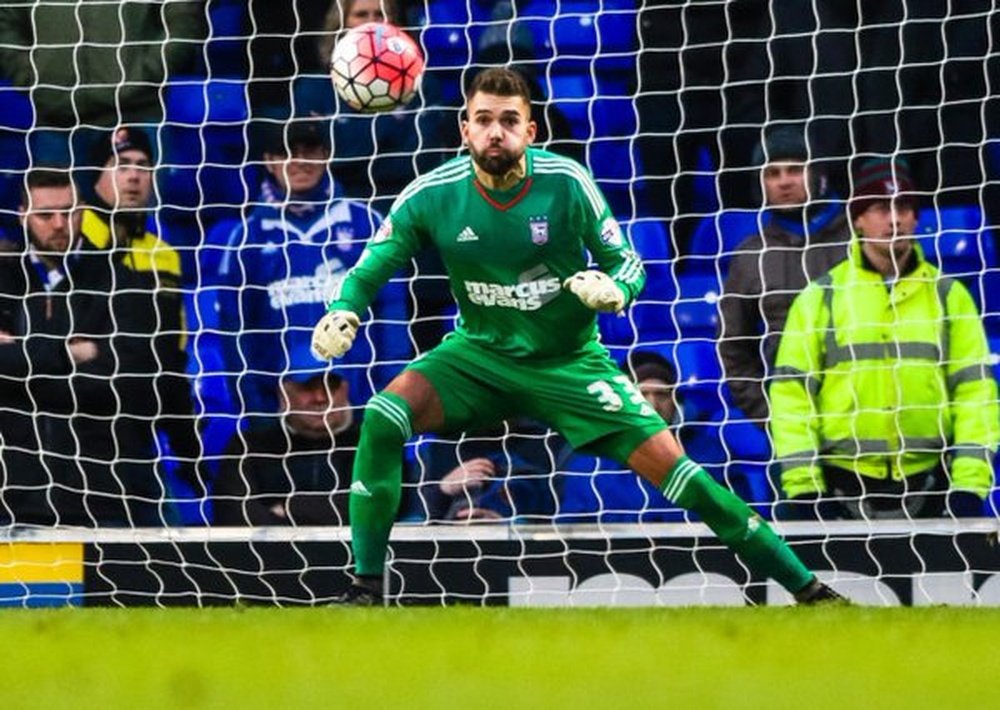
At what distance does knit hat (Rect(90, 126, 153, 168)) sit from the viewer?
341 inches

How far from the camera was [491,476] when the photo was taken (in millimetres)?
8320

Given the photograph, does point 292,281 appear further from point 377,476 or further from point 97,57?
point 377,476

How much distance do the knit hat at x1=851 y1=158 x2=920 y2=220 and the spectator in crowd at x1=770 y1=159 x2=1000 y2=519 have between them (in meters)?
0.05

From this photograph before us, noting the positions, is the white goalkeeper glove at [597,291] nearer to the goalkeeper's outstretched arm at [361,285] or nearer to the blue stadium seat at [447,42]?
the goalkeeper's outstretched arm at [361,285]

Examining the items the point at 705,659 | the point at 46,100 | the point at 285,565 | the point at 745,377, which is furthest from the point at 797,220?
the point at 705,659

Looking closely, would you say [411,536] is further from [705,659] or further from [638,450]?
[705,659]

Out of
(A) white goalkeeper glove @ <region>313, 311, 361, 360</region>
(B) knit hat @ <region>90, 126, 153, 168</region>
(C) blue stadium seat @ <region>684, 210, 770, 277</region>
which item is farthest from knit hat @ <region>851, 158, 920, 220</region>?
(B) knit hat @ <region>90, 126, 153, 168</region>

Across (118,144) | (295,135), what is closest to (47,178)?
(118,144)

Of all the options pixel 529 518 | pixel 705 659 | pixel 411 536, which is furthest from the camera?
pixel 529 518

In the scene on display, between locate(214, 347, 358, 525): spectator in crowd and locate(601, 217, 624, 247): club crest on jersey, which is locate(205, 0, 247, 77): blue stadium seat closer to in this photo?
Result: locate(214, 347, 358, 525): spectator in crowd

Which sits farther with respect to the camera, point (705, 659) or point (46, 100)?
point (46, 100)

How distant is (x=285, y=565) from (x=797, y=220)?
2.44 meters

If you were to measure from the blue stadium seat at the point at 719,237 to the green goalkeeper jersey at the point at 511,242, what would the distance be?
5.95 ft

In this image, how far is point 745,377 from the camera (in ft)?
27.3
